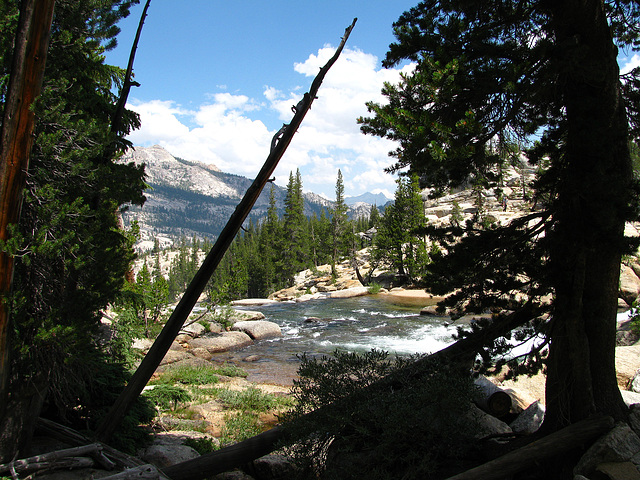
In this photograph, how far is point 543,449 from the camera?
3.93m

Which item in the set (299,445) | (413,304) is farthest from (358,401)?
(413,304)

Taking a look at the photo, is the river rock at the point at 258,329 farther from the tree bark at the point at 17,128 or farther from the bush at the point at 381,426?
the tree bark at the point at 17,128

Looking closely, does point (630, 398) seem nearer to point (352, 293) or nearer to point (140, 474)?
point (140, 474)

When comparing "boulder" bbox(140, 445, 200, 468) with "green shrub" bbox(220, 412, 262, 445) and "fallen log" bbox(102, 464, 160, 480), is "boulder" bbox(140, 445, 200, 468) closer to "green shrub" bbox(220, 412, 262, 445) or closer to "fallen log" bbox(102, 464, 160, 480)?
"green shrub" bbox(220, 412, 262, 445)

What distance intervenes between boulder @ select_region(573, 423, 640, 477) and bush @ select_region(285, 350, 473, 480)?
1078mm

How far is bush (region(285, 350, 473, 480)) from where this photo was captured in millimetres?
4098

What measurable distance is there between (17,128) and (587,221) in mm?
5888

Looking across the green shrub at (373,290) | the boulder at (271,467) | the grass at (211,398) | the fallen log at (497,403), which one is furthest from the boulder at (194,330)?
the green shrub at (373,290)

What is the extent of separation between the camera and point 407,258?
41.3 m

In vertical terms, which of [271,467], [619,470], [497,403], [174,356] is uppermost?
[619,470]

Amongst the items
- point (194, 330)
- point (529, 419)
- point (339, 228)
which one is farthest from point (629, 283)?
point (339, 228)

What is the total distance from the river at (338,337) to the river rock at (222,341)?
1.60 feet

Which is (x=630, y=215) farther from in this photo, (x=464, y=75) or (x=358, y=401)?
(x=358, y=401)

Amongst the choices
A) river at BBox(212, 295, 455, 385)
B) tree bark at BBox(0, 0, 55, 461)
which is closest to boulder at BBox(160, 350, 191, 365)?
river at BBox(212, 295, 455, 385)
